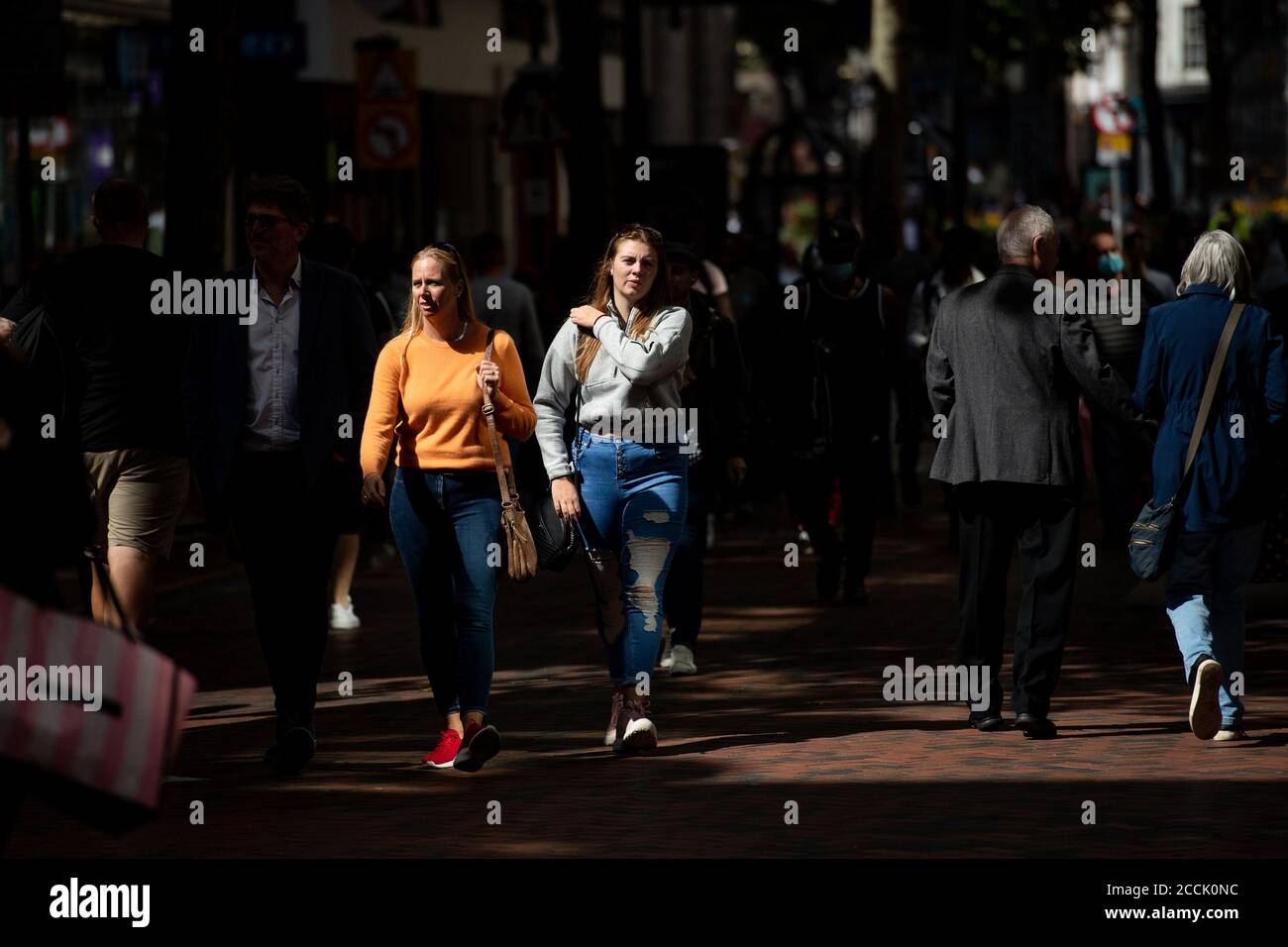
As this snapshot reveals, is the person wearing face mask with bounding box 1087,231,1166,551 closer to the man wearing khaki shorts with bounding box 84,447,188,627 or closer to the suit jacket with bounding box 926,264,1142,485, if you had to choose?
the suit jacket with bounding box 926,264,1142,485

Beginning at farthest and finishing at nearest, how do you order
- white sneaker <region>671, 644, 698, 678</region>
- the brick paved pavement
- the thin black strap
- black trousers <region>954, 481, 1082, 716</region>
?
white sneaker <region>671, 644, 698, 678</region> < black trousers <region>954, 481, 1082, 716</region> < the brick paved pavement < the thin black strap

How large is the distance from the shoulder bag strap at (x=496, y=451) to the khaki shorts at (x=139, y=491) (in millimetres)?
1197

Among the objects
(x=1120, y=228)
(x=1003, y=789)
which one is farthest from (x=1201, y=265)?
(x=1120, y=228)

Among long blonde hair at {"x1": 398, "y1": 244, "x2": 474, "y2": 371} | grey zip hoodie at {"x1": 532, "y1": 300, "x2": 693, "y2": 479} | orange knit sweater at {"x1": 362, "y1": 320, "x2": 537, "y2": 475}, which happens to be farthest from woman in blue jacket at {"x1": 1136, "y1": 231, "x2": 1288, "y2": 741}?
long blonde hair at {"x1": 398, "y1": 244, "x2": 474, "y2": 371}

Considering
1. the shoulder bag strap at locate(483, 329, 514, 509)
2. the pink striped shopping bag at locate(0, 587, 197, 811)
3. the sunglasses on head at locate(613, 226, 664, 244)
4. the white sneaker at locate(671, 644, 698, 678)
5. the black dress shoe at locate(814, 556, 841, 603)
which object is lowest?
→ the white sneaker at locate(671, 644, 698, 678)

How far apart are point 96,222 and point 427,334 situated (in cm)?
125

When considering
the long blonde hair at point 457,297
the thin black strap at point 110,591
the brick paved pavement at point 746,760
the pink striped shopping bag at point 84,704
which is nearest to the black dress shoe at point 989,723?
the brick paved pavement at point 746,760

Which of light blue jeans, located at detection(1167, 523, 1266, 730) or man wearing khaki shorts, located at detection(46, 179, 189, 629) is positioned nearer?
man wearing khaki shorts, located at detection(46, 179, 189, 629)

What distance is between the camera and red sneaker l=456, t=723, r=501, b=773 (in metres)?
8.49

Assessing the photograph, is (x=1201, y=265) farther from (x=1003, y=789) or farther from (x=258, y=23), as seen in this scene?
(x=258, y=23)

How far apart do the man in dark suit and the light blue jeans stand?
293 centimetres

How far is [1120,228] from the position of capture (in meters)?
36.2
